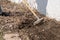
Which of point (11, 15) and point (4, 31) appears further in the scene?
point (11, 15)

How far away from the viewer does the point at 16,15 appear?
17.8 feet

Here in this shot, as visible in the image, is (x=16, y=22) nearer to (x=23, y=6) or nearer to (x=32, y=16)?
(x=32, y=16)

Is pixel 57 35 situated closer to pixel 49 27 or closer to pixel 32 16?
pixel 49 27

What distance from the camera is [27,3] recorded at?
230 inches

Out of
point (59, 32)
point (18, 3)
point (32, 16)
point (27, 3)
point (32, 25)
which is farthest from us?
point (18, 3)

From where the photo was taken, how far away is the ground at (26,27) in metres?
4.34

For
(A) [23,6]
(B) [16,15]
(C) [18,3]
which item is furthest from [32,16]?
A: (C) [18,3]

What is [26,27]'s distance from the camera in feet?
15.5

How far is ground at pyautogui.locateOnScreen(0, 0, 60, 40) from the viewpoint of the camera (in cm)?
434

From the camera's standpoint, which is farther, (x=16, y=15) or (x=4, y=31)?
(x=16, y=15)

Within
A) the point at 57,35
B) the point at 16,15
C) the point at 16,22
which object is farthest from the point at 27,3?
the point at 57,35

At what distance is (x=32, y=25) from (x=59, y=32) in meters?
0.71

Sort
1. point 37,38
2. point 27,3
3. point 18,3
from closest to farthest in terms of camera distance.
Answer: point 37,38 < point 27,3 < point 18,3

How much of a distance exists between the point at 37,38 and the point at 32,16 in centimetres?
120
